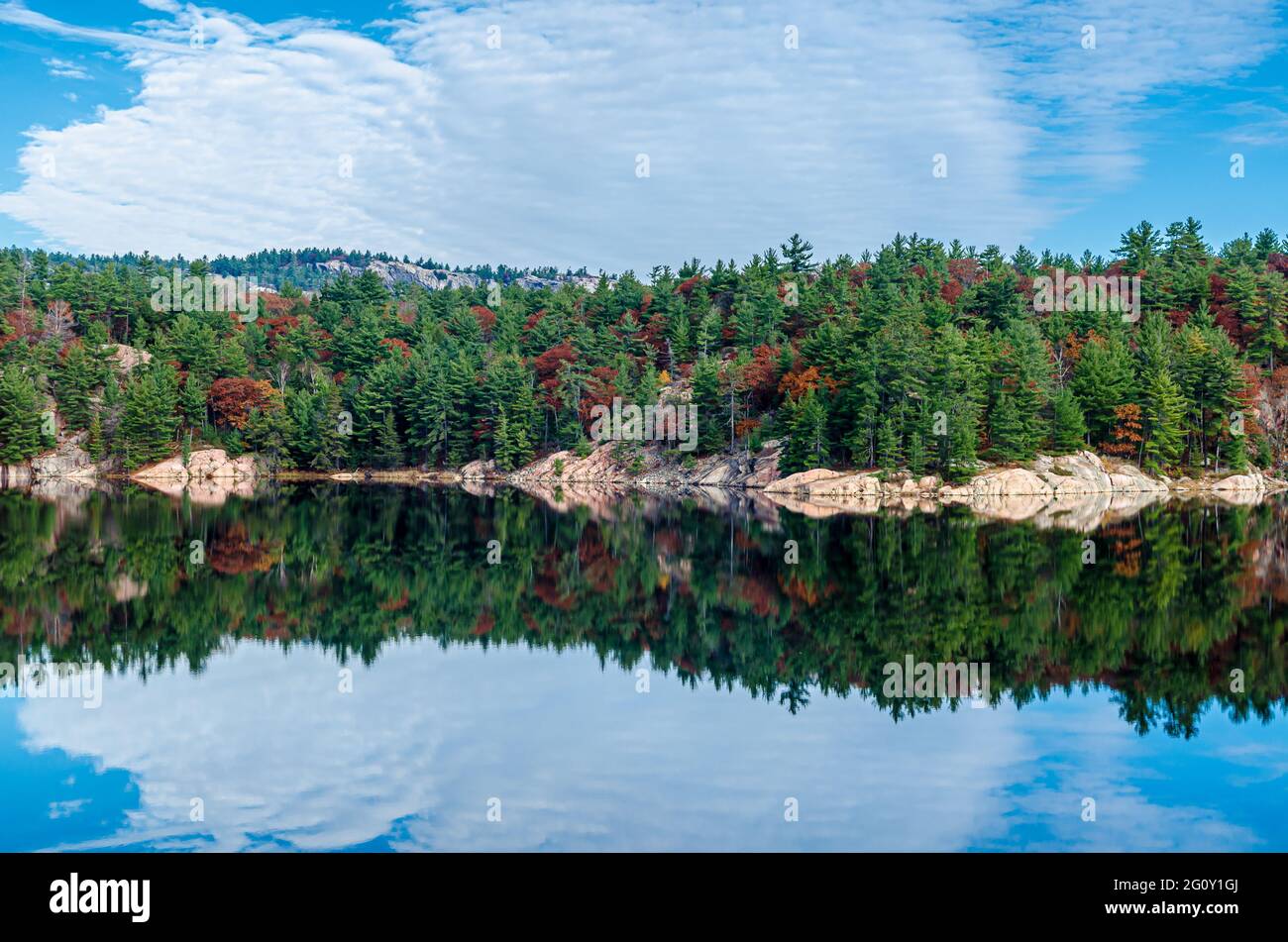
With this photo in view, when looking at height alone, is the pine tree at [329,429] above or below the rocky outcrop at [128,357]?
below

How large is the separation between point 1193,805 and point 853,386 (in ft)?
227

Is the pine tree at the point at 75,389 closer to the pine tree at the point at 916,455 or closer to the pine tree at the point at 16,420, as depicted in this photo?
the pine tree at the point at 16,420

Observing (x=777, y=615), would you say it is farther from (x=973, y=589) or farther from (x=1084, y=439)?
(x=1084, y=439)

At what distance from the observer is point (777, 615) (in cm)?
2845

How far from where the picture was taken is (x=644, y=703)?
66.1 ft

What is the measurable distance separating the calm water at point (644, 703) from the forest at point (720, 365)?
43.8 metres

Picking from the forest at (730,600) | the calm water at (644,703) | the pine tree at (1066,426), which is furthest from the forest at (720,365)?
the calm water at (644,703)

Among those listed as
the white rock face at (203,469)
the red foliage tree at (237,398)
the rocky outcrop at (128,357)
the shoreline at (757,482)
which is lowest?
the shoreline at (757,482)

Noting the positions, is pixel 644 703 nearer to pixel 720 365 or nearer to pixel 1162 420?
pixel 1162 420

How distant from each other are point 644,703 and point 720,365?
267 feet

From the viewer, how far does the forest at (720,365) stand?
82188 millimetres

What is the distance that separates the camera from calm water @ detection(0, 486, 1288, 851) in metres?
14.1
